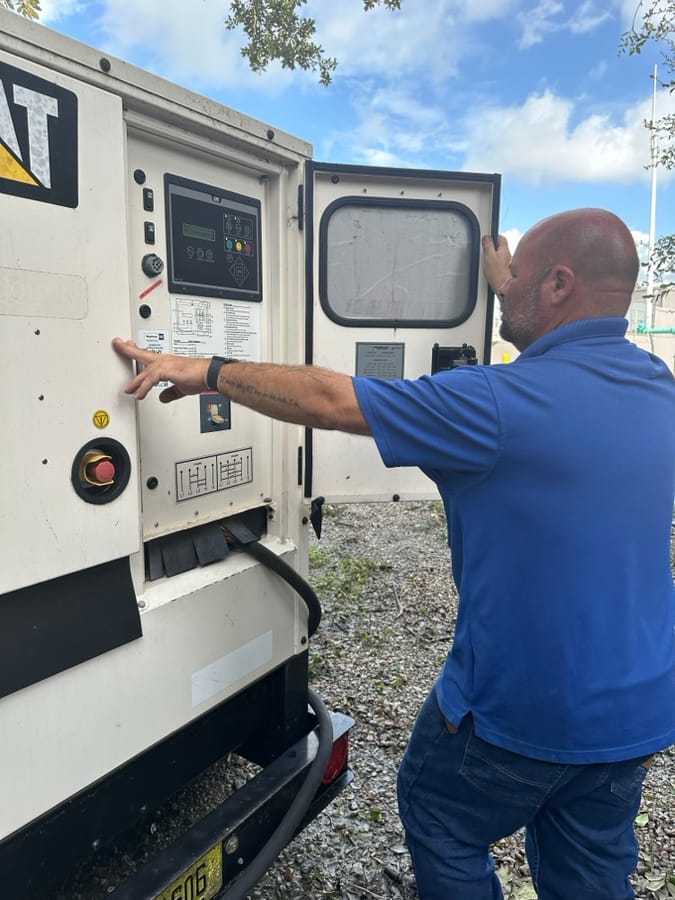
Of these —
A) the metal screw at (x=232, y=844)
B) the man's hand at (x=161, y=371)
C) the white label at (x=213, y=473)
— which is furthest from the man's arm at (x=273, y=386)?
the metal screw at (x=232, y=844)

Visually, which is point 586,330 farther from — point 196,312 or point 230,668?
point 230,668

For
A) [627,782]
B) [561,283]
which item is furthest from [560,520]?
[627,782]

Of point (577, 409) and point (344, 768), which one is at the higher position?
point (577, 409)

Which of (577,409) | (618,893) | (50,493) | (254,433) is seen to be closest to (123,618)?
(50,493)

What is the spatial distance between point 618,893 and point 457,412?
1338mm

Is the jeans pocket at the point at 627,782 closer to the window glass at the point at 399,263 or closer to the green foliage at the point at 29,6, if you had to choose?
the window glass at the point at 399,263

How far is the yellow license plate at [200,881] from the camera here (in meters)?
1.57

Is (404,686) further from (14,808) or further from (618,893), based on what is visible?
(14,808)

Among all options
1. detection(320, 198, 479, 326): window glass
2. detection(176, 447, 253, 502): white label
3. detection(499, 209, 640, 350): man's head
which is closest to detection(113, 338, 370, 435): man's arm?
detection(176, 447, 253, 502): white label

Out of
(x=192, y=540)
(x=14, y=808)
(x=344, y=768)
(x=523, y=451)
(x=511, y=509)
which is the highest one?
(x=523, y=451)

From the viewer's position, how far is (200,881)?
166 centimetres

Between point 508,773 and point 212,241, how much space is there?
1701 millimetres

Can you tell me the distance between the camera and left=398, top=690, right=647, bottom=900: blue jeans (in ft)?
5.06

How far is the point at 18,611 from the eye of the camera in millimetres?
1377
